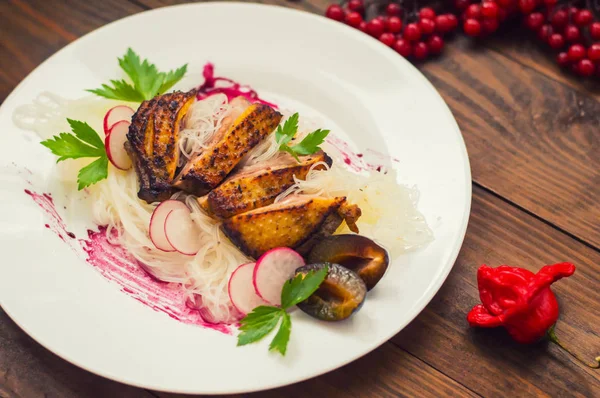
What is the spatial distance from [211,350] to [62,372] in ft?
2.82

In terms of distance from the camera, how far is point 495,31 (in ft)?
16.9

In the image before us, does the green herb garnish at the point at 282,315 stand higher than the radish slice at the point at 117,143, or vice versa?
the radish slice at the point at 117,143

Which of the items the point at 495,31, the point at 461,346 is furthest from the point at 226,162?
the point at 495,31

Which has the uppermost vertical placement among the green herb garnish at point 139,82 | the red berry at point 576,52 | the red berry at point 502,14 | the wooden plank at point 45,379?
the green herb garnish at point 139,82

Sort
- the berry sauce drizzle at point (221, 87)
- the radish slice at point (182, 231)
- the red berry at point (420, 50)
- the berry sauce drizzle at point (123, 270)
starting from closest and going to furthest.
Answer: the berry sauce drizzle at point (123, 270), the radish slice at point (182, 231), the berry sauce drizzle at point (221, 87), the red berry at point (420, 50)

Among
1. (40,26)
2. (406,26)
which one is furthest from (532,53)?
(40,26)

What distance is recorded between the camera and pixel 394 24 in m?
4.95

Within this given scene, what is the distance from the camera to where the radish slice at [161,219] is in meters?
3.58

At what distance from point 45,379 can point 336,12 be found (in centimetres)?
336

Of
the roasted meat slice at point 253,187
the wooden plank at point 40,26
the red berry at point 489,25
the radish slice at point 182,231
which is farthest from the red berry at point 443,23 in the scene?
the radish slice at point 182,231

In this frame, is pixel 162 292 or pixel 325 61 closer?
pixel 162 292

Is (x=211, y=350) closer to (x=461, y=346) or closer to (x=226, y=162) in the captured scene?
(x=226, y=162)

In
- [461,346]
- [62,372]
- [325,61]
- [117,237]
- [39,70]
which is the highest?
[39,70]

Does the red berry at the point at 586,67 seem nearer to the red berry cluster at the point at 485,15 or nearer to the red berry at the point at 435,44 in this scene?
the red berry cluster at the point at 485,15
